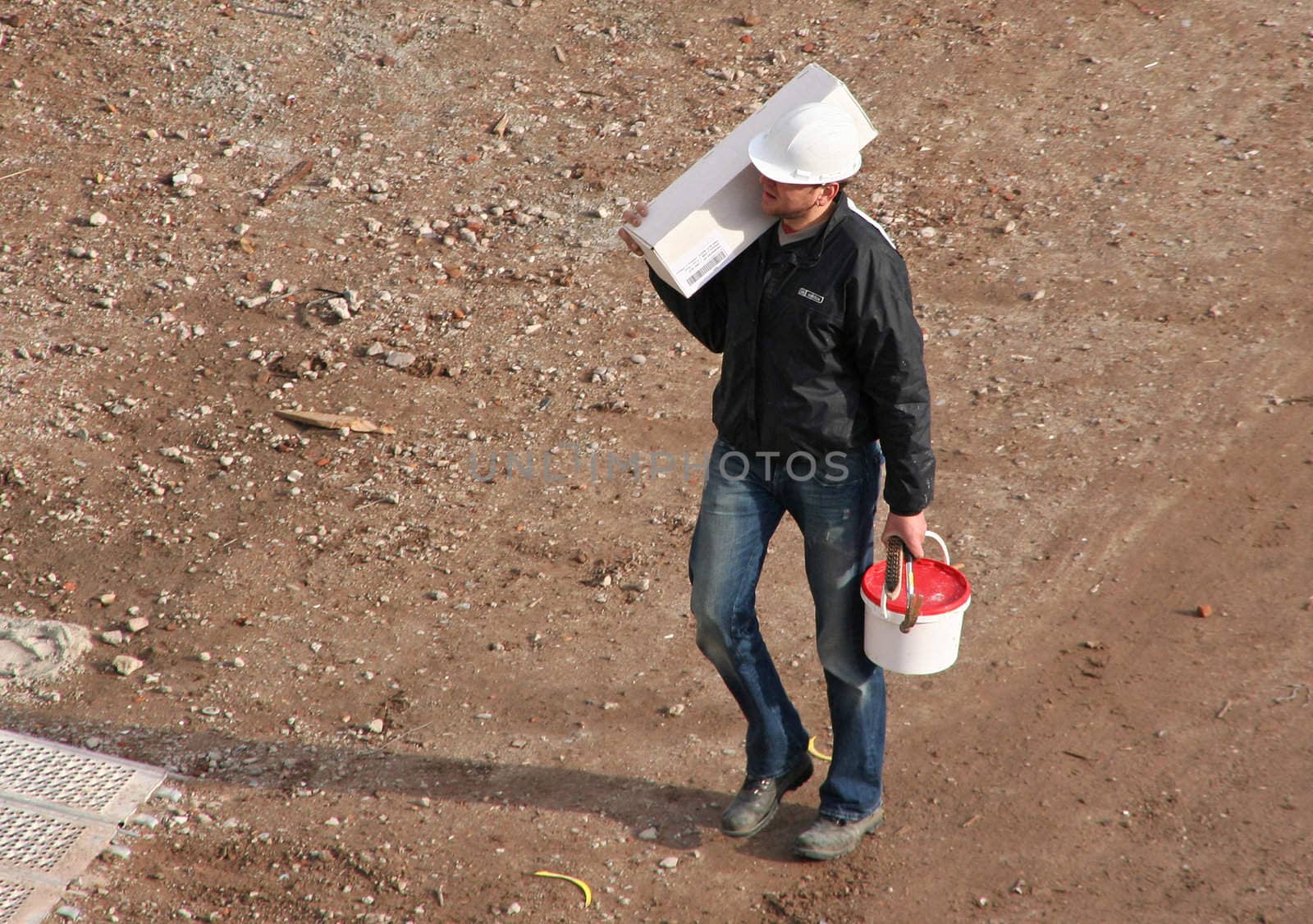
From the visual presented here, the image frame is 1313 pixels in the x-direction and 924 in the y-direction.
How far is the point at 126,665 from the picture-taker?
16.4 ft

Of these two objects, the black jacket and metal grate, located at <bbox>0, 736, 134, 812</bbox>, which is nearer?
the black jacket

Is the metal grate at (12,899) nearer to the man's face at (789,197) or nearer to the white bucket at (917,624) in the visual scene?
the white bucket at (917,624)

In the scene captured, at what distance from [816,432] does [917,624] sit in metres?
0.63

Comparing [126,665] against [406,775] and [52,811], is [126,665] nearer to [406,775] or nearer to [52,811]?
[52,811]

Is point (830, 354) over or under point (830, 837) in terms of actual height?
over

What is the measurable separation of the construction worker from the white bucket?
0.09m

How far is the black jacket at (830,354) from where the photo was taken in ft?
11.3

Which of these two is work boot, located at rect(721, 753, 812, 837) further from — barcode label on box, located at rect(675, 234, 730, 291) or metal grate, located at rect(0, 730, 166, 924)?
metal grate, located at rect(0, 730, 166, 924)

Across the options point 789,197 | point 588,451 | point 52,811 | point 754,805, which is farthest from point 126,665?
point 789,197

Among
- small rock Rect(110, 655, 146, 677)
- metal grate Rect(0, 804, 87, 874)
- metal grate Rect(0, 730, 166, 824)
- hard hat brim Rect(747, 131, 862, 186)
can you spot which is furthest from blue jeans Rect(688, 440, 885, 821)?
small rock Rect(110, 655, 146, 677)

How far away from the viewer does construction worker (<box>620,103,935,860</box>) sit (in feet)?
11.3

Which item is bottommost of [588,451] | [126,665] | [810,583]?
[588,451]

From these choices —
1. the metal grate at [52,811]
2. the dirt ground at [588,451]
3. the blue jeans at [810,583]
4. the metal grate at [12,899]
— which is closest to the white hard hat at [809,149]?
the blue jeans at [810,583]

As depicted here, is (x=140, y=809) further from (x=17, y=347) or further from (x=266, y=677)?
(x=17, y=347)
